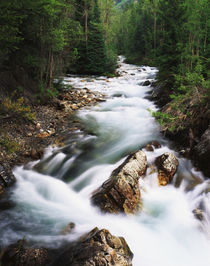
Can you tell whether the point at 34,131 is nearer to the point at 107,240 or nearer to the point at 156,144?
the point at 156,144

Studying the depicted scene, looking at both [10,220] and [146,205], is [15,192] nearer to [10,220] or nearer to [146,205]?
[10,220]

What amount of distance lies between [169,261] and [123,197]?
170 centimetres

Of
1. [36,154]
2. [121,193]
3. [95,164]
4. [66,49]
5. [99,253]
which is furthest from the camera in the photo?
[66,49]

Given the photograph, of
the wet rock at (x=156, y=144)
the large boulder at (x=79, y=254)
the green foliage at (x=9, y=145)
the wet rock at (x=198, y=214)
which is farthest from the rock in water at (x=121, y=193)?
the green foliage at (x=9, y=145)

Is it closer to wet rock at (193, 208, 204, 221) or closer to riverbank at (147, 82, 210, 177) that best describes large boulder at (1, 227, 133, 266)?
wet rock at (193, 208, 204, 221)

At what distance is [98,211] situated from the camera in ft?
17.7

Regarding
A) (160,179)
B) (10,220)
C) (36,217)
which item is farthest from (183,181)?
(10,220)

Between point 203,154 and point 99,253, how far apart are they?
4898mm

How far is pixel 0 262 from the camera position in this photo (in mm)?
3930

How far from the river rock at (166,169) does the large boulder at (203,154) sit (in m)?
0.83

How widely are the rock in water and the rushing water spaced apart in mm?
210

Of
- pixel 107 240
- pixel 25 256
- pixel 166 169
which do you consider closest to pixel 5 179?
pixel 25 256

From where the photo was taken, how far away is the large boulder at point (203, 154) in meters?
6.54

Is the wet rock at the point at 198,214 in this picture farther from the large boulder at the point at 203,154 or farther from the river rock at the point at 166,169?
the large boulder at the point at 203,154
